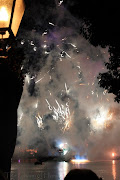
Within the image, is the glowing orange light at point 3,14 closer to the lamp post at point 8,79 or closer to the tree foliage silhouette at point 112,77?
the lamp post at point 8,79

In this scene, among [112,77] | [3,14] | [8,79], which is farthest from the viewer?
[112,77]

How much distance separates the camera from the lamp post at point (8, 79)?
4719mm

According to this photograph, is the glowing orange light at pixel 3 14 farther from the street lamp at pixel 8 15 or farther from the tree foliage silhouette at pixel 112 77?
the tree foliage silhouette at pixel 112 77

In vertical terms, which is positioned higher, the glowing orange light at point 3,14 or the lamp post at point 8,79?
the glowing orange light at point 3,14

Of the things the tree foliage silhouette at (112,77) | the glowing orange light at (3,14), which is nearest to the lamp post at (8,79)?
the glowing orange light at (3,14)

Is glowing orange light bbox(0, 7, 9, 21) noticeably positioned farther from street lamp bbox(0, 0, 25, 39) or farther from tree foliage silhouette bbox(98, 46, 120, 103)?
tree foliage silhouette bbox(98, 46, 120, 103)

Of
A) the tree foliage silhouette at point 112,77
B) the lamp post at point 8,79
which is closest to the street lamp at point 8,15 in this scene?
the lamp post at point 8,79

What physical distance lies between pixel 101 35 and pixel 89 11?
1.07 meters

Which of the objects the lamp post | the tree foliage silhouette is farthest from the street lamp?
the tree foliage silhouette

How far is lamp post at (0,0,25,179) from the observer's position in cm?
472

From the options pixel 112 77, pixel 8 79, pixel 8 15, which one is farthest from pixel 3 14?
pixel 112 77

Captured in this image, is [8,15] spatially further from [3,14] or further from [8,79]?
[8,79]

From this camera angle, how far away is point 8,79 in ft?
20.3

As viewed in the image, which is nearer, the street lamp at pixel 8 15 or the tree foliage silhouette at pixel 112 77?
the street lamp at pixel 8 15
